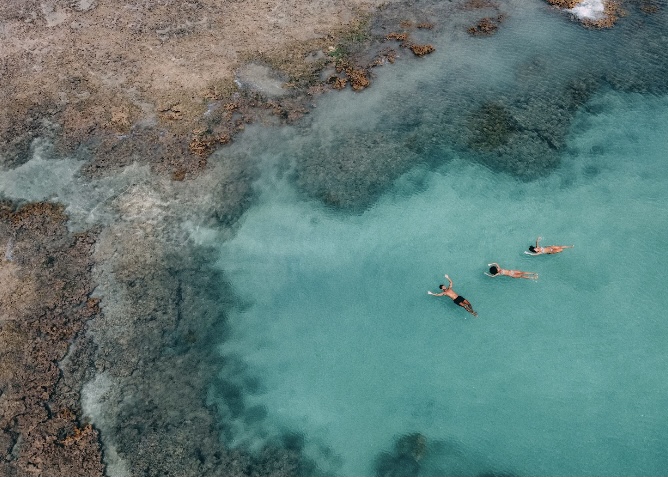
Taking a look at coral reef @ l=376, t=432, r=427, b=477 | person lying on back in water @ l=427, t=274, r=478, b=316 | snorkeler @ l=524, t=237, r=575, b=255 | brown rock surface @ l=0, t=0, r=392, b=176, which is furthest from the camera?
brown rock surface @ l=0, t=0, r=392, b=176

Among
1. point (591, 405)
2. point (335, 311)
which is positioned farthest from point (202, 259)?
point (591, 405)

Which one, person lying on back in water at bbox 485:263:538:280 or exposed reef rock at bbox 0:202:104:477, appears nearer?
exposed reef rock at bbox 0:202:104:477

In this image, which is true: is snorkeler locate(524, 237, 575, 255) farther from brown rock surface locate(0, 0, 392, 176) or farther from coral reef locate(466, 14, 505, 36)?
brown rock surface locate(0, 0, 392, 176)

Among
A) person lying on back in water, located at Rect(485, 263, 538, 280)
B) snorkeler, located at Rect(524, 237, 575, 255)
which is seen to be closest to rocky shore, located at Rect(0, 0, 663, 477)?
snorkeler, located at Rect(524, 237, 575, 255)

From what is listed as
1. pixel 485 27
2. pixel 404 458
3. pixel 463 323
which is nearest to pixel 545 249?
pixel 463 323

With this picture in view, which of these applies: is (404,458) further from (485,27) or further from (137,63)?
(137,63)

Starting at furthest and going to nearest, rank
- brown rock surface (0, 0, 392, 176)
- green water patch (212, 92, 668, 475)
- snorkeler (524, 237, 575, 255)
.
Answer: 1. brown rock surface (0, 0, 392, 176)
2. snorkeler (524, 237, 575, 255)
3. green water patch (212, 92, 668, 475)

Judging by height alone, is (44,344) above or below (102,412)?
above
